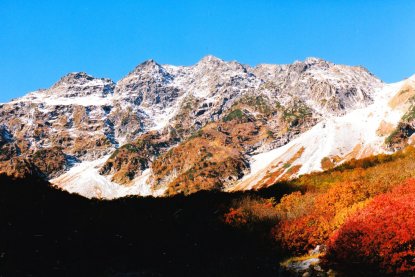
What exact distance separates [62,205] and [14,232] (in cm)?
664

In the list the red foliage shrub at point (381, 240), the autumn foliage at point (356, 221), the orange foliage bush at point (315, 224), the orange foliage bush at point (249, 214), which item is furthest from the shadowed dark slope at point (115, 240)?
the red foliage shrub at point (381, 240)

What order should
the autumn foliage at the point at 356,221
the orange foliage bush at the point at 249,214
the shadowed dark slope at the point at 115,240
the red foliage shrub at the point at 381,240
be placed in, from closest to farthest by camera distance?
the shadowed dark slope at the point at 115,240 < the red foliage shrub at the point at 381,240 < the autumn foliage at the point at 356,221 < the orange foliage bush at the point at 249,214

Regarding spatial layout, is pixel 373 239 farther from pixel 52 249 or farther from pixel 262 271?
pixel 52 249

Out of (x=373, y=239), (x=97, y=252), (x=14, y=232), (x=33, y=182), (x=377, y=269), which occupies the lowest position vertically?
(x=377, y=269)

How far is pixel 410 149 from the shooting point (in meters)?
50.6

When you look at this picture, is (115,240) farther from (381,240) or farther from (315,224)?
(381,240)

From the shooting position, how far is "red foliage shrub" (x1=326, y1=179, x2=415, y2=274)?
18750 millimetres

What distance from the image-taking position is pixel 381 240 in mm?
A: 19469

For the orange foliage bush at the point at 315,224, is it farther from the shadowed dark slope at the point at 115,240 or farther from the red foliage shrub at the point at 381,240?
the red foliage shrub at the point at 381,240

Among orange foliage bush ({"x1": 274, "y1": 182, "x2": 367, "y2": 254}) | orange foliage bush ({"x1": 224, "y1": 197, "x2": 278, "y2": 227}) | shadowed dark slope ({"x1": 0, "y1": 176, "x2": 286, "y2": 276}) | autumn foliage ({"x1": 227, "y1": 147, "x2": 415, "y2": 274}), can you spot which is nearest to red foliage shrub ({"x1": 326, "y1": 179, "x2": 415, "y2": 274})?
autumn foliage ({"x1": 227, "y1": 147, "x2": 415, "y2": 274})

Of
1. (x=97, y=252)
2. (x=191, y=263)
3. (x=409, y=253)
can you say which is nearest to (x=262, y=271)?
(x=191, y=263)

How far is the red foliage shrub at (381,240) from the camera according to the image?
18750 mm

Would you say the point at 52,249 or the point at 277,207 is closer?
the point at 52,249

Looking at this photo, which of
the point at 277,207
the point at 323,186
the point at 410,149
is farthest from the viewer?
the point at 410,149
